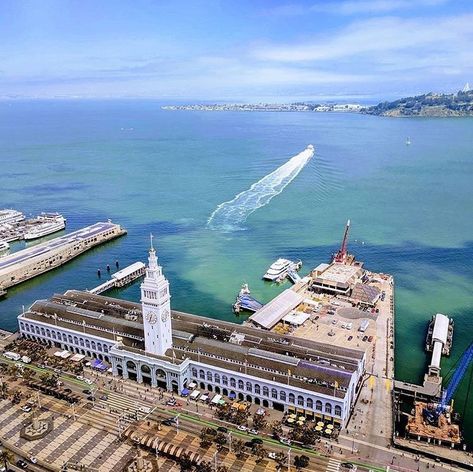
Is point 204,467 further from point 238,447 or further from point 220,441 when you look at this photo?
point 238,447

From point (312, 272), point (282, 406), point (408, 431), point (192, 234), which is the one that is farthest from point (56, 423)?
point (192, 234)

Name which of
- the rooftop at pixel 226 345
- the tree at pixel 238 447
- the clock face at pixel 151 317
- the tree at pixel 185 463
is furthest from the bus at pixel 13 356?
the tree at pixel 238 447

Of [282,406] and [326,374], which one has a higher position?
[326,374]

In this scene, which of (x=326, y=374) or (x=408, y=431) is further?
(x=326, y=374)

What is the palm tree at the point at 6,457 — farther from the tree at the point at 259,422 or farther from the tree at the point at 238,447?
the tree at the point at 259,422

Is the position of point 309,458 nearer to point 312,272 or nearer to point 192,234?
point 312,272

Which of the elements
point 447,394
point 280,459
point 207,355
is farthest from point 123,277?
point 447,394
